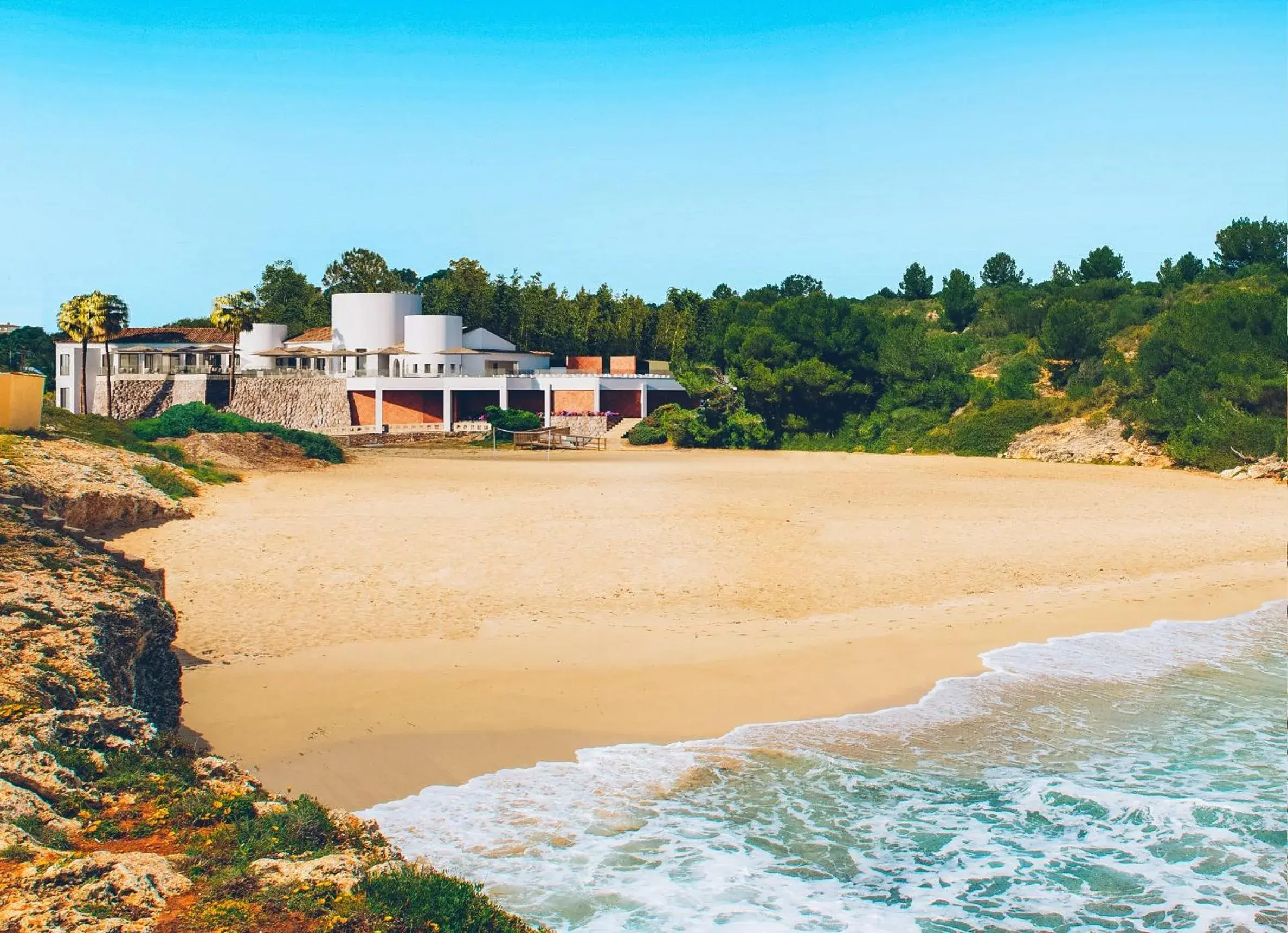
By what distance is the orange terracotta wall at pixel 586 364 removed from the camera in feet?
225

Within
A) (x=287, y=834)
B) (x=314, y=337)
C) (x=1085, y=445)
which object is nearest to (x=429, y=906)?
(x=287, y=834)

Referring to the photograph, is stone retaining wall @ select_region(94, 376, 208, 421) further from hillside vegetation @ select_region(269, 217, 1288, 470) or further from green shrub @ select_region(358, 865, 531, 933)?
green shrub @ select_region(358, 865, 531, 933)

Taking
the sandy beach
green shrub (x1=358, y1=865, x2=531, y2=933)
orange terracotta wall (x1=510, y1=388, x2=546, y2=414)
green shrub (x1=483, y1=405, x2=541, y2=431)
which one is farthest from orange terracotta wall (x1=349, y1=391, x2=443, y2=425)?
green shrub (x1=358, y1=865, x2=531, y2=933)

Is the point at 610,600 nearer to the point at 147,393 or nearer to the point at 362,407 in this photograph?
the point at 362,407

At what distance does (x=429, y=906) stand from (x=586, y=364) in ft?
209

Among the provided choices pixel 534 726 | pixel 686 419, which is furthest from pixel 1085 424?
pixel 534 726

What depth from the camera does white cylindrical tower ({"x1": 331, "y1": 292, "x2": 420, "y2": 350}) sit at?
66.4 meters

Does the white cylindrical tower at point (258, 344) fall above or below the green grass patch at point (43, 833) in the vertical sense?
above

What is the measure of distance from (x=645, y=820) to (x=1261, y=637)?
10.6m

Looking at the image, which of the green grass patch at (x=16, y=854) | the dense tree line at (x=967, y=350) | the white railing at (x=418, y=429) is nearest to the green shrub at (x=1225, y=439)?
the dense tree line at (x=967, y=350)

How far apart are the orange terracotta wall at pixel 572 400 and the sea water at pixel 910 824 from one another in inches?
1861

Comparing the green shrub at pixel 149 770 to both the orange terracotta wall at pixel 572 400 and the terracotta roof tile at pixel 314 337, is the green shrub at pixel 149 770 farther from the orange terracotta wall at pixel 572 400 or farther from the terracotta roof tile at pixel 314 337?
the terracotta roof tile at pixel 314 337

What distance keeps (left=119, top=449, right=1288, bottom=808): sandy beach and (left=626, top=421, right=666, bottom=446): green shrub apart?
74.3ft

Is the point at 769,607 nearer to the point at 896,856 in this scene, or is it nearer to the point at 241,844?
the point at 896,856
